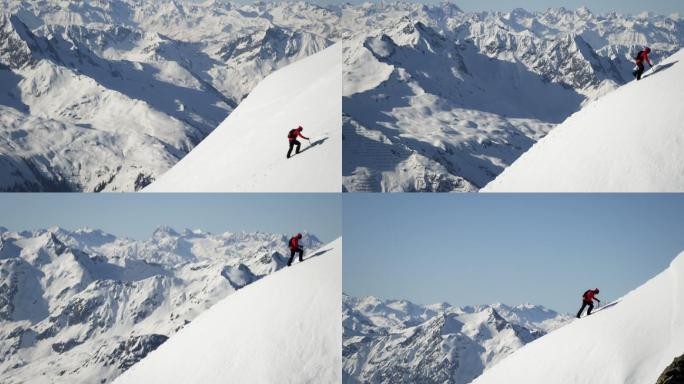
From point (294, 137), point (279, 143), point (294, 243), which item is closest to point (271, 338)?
point (294, 243)

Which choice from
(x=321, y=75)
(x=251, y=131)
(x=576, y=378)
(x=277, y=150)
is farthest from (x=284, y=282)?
(x=321, y=75)

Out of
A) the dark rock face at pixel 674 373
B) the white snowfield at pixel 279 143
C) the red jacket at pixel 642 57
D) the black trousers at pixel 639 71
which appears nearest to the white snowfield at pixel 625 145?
the black trousers at pixel 639 71

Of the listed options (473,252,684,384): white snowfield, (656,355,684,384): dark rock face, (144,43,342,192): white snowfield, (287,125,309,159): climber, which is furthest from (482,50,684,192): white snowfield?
(656,355,684,384): dark rock face

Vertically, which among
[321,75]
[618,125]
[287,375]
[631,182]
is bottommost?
[287,375]

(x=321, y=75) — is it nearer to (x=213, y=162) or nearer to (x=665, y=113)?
(x=213, y=162)

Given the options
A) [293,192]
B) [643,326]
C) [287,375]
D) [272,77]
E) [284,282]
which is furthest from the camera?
[272,77]

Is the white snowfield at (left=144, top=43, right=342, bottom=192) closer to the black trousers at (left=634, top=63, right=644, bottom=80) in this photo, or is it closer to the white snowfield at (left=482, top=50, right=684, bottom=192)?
the white snowfield at (left=482, top=50, right=684, bottom=192)

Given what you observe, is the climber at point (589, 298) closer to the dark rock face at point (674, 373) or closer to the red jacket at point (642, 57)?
the dark rock face at point (674, 373)
